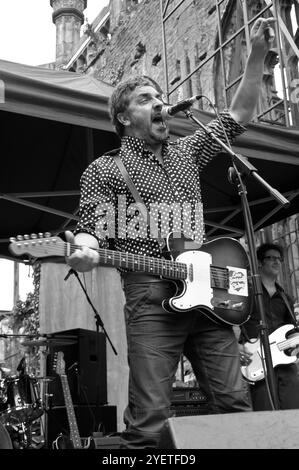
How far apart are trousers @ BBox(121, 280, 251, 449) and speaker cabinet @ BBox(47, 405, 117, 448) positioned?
10.5 ft

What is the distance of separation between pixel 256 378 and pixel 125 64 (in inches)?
527

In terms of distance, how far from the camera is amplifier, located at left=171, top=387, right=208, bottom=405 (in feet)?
16.9

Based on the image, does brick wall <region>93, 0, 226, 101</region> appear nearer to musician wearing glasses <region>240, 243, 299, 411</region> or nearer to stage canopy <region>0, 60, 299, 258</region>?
stage canopy <region>0, 60, 299, 258</region>

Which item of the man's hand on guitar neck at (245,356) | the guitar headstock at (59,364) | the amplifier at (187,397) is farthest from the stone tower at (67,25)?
the man's hand on guitar neck at (245,356)

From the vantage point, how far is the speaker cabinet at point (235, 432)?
161 centimetres

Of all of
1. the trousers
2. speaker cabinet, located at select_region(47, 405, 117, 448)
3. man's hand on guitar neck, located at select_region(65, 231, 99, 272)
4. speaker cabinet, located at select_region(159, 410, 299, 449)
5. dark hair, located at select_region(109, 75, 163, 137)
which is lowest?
speaker cabinet, located at select_region(47, 405, 117, 448)

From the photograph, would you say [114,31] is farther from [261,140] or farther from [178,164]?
[178,164]

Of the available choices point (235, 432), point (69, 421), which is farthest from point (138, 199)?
point (69, 421)

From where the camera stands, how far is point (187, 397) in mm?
5227

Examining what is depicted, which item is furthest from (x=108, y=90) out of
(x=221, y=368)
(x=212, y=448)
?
(x=212, y=448)

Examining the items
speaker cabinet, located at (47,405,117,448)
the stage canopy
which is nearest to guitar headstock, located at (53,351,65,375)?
speaker cabinet, located at (47,405,117,448)

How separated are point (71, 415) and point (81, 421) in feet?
1.88

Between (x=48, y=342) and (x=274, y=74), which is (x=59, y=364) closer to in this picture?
(x=48, y=342)

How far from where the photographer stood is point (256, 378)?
484 cm
